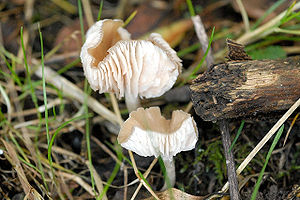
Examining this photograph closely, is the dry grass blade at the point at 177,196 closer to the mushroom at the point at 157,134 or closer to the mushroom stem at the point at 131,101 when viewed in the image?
the mushroom at the point at 157,134

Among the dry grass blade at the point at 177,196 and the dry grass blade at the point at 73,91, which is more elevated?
the dry grass blade at the point at 73,91

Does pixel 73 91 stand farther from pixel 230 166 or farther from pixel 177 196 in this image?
pixel 230 166

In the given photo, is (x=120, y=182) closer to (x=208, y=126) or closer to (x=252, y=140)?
(x=208, y=126)

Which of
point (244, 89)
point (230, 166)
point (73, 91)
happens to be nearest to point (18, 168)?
point (73, 91)

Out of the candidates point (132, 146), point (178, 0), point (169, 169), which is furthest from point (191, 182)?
point (178, 0)

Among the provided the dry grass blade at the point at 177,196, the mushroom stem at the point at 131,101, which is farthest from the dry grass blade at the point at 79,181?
the mushroom stem at the point at 131,101

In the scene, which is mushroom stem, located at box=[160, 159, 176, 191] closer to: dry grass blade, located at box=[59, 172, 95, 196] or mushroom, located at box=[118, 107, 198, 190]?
mushroom, located at box=[118, 107, 198, 190]
